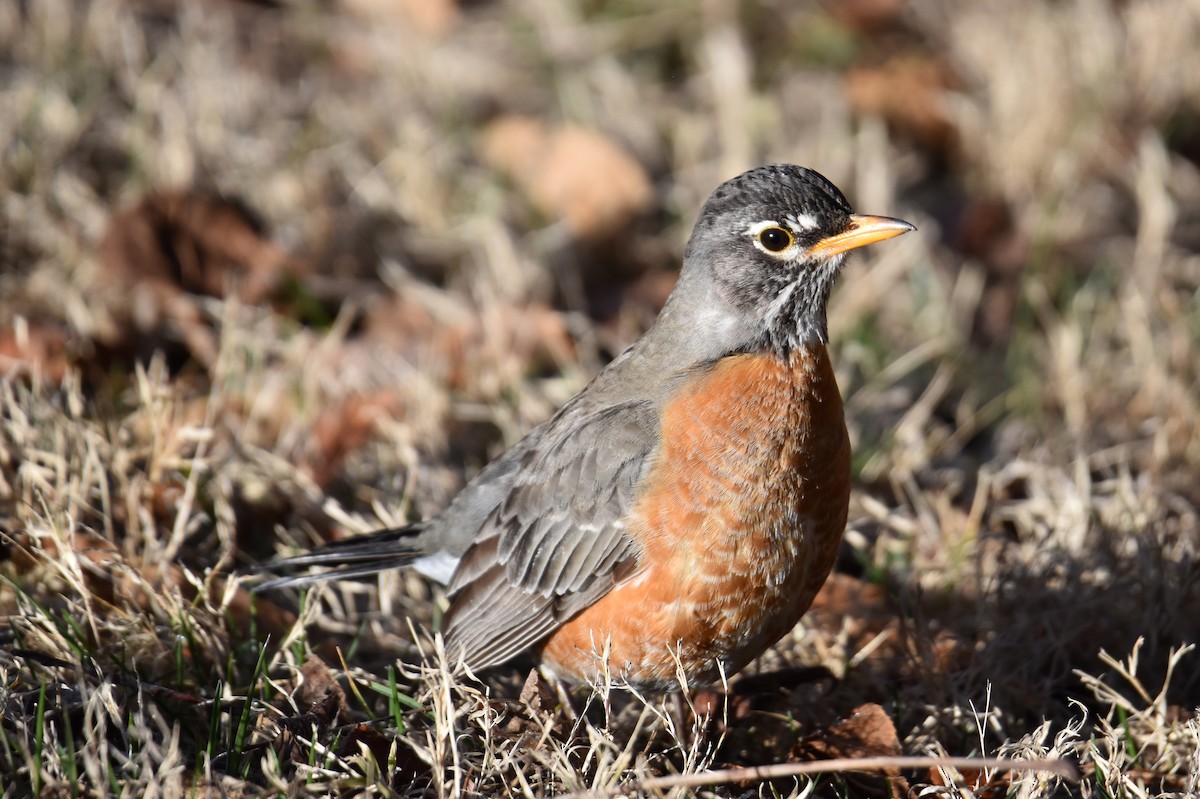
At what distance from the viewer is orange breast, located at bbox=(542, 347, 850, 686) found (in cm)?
350

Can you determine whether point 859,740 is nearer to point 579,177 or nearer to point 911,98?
point 579,177

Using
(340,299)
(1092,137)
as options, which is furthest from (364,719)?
(1092,137)

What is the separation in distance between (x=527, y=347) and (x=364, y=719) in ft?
7.66

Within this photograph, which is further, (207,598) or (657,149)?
(657,149)

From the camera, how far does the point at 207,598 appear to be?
379cm

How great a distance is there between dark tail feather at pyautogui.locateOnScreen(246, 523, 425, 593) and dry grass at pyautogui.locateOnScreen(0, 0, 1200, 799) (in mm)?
131

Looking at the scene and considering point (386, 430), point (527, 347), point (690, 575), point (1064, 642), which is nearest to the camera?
point (690, 575)

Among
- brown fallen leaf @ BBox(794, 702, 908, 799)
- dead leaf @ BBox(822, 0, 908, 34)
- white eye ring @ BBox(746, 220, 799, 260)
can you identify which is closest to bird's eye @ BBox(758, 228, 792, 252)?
white eye ring @ BBox(746, 220, 799, 260)

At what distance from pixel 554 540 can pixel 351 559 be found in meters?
0.69

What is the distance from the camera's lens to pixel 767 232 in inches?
153

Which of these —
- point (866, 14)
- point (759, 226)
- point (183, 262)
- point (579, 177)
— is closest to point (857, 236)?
point (759, 226)

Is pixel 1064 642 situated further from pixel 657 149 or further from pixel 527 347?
pixel 657 149

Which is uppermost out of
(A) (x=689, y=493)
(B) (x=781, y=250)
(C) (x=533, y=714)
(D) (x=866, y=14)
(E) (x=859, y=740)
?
(D) (x=866, y=14)

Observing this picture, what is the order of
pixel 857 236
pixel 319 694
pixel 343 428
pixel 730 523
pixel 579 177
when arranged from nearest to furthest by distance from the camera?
pixel 730 523
pixel 319 694
pixel 857 236
pixel 343 428
pixel 579 177
